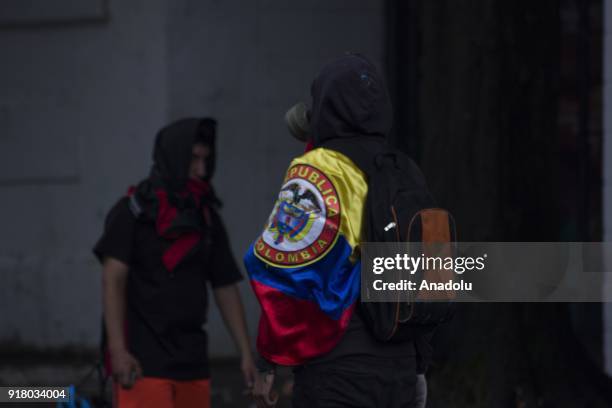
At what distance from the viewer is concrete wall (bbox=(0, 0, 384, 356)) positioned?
8852mm

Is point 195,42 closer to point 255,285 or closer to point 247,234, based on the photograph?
point 247,234

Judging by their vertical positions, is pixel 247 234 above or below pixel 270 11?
below

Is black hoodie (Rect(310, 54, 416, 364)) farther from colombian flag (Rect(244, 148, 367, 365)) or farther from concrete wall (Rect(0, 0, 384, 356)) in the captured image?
concrete wall (Rect(0, 0, 384, 356))

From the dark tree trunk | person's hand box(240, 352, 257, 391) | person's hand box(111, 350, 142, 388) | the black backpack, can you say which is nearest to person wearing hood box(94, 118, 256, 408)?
person's hand box(111, 350, 142, 388)

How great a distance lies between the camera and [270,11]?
891 centimetres

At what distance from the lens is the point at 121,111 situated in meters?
9.09

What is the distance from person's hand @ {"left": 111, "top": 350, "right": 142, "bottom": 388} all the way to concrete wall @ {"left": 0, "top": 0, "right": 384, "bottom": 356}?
150 inches

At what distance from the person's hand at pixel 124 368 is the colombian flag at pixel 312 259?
1.30m

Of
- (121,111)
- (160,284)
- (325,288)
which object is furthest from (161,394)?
(121,111)

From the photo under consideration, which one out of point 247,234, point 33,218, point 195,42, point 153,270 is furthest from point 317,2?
point 153,270

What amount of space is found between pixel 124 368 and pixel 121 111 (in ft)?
14.2

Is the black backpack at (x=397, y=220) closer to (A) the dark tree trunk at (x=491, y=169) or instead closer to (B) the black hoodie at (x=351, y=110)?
(B) the black hoodie at (x=351, y=110)

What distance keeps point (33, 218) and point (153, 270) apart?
4.42 m

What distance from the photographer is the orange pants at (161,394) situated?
506cm
